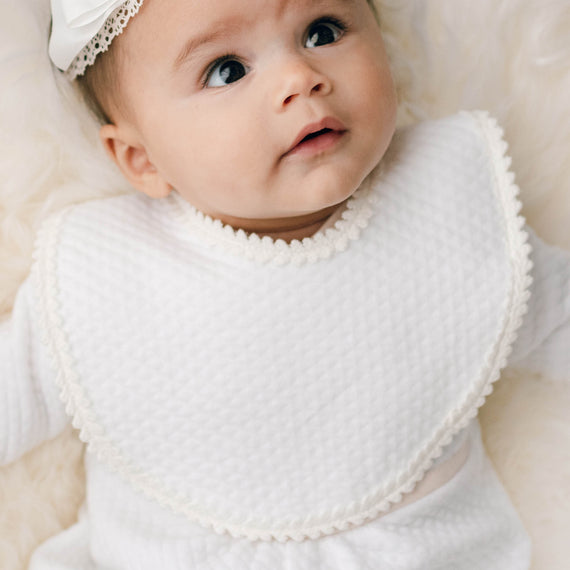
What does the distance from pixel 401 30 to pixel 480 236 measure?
368mm

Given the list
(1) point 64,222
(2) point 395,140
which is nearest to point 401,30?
(2) point 395,140

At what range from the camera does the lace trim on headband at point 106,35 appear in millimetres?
1018

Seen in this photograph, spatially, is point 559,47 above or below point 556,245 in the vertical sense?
above

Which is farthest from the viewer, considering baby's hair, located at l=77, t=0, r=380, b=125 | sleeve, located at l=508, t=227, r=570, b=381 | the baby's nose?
sleeve, located at l=508, t=227, r=570, b=381

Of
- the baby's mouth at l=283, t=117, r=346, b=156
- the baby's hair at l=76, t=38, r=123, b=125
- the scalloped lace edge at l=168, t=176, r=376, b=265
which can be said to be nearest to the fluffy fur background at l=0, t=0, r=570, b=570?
the baby's hair at l=76, t=38, r=123, b=125

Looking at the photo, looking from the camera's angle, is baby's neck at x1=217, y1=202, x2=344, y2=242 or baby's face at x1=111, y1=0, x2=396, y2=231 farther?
baby's neck at x1=217, y1=202, x2=344, y2=242

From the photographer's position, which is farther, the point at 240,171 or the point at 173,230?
the point at 173,230

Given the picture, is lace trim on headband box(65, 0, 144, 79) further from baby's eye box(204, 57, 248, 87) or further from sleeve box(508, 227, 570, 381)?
sleeve box(508, 227, 570, 381)

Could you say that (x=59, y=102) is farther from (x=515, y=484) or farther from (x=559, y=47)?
(x=515, y=484)

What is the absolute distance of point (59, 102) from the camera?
123 centimetres

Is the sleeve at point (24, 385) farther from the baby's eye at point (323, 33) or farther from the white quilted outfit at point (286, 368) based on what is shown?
the baby's eye at point (323, 33)

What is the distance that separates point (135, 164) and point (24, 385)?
0.35 m

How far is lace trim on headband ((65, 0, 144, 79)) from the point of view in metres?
1.02

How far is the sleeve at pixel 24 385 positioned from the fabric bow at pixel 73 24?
0.33 meters
